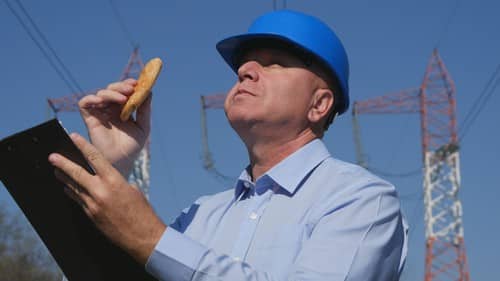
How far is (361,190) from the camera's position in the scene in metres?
2.15

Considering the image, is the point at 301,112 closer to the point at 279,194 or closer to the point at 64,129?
the point at 279,194

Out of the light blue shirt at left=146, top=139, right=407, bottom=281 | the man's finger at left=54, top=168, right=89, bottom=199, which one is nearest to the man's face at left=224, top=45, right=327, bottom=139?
the light blue shirt at left=146, top=139, right=407, bottom=281

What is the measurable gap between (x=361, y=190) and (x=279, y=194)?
338 millimetres

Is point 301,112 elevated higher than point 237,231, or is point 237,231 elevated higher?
point 301,112

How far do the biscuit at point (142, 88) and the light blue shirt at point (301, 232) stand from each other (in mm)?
421

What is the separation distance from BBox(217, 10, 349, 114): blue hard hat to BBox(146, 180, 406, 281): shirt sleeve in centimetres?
59

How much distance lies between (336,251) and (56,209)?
2.23 ft

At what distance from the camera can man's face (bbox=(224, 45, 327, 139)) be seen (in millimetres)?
2611

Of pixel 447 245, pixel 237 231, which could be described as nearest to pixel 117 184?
pixel 237 231

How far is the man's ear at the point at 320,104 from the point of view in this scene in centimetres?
274

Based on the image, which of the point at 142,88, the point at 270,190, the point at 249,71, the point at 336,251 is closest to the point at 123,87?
the point at 142,88

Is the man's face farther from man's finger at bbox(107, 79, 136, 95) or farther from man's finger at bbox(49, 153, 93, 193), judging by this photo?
man's finger at bbox(49, 153, 93, 193)

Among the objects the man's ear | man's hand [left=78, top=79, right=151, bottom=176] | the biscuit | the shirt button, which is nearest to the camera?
the shirt button

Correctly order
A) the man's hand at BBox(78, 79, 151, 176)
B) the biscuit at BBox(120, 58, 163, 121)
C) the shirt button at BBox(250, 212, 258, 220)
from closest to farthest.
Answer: the shirt button at BBox(250, 212, 258, 220), the biscuit at BBox(120, 58, 163, 121), the man's hand at BBox(78, 79, 151, 176)
